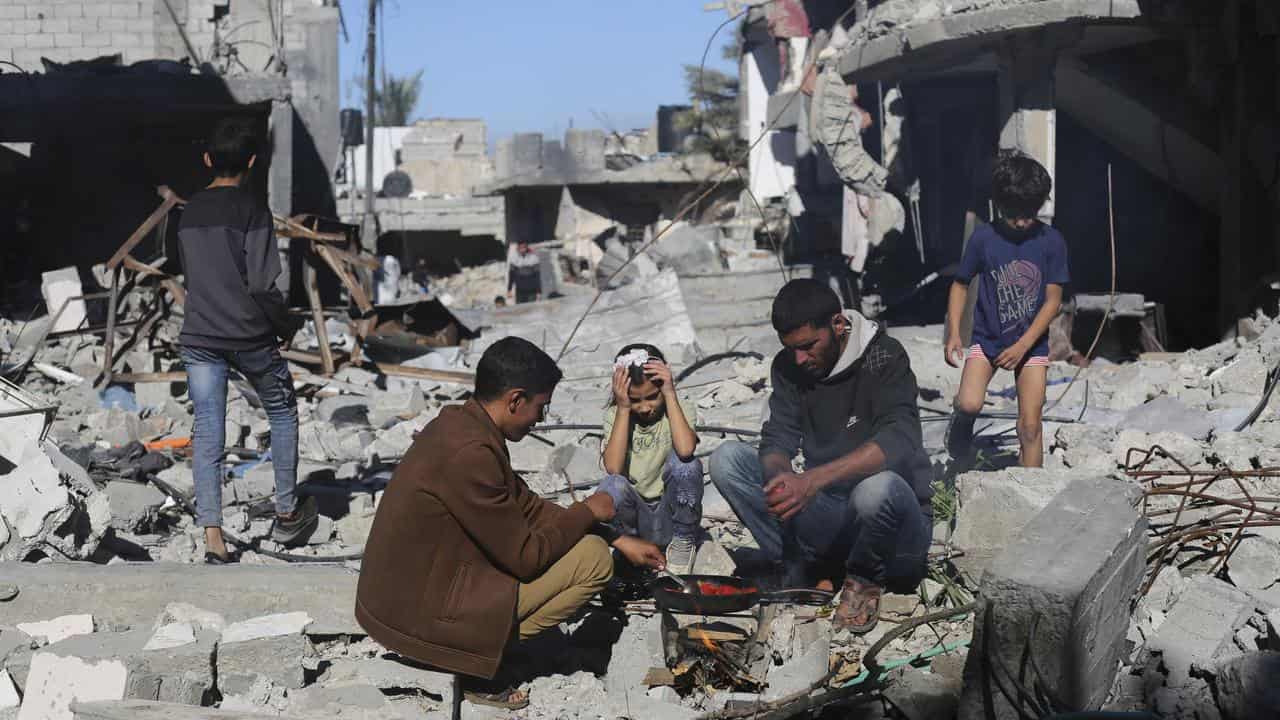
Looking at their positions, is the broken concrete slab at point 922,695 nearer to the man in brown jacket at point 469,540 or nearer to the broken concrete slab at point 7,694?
the man in brown jacket at point 469,540

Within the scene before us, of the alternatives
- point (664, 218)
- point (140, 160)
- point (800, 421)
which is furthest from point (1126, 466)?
point (664, 218)

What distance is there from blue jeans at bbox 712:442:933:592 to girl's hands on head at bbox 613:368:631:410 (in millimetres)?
440

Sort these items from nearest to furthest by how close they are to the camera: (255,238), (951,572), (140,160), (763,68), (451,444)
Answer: (451,444) → (951,572) → (255,238) → (140,160) → (763,68)

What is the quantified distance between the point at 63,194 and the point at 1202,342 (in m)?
15.3

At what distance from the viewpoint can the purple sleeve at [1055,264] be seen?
5.53 metres

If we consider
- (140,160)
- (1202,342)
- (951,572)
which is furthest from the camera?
(140,160)

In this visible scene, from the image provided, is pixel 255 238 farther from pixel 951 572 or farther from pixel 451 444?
pixel 951 572

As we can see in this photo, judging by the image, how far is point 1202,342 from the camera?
11.3 m

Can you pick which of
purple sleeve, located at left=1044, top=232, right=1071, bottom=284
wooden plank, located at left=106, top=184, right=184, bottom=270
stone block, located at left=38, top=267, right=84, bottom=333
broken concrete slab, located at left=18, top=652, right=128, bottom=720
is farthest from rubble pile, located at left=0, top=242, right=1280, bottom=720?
stone block, located at left=38, top=267, right=84, bottom=333

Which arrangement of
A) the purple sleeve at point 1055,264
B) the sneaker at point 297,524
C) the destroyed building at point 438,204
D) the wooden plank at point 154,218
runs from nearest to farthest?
the sneaker at point 297,524 < the purple sleeve at point 1055,264 < the wooden plank at point 154,218 < the destroyed building at point 438,204

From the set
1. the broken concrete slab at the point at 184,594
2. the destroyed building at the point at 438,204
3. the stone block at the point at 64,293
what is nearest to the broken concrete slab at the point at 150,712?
the broken concrete slab at the point at 184,594

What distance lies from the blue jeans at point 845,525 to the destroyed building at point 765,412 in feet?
0.67

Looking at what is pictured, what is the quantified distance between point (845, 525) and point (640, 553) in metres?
0.75

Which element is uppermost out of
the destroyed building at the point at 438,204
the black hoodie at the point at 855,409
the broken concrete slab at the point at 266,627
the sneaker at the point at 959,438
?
the destroyed building at the point at 438,204
